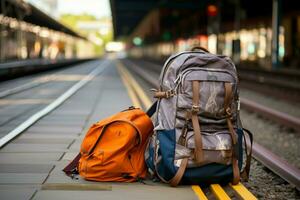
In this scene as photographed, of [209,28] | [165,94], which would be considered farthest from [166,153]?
[209,28]

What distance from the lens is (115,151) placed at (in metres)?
4.79

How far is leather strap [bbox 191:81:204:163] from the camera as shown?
463 centimetres

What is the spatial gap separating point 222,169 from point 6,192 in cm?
173

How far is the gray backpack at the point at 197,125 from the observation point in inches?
184

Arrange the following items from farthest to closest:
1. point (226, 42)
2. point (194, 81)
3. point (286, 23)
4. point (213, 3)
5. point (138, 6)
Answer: point (138, 6) → point (226, 42) → point (213, 3) → point (286, 23) → point (194, 81)

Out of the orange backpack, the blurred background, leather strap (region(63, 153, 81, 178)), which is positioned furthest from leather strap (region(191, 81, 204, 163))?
the blurred background

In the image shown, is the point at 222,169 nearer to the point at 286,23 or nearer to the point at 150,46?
the point at 286,23

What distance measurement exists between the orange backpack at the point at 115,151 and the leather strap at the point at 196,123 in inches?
20.3

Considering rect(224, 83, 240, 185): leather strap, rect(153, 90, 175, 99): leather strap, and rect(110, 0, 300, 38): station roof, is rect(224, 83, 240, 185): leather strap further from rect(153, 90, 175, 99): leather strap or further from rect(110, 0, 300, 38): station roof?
rect(110, 0, 300, 38): station roof

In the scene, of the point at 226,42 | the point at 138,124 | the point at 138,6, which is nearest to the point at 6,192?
the point at 138,124

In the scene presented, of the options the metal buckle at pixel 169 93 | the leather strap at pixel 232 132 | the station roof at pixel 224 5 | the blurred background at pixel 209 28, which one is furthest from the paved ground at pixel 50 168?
the station roof at pixel 224 5

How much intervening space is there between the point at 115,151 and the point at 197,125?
0.71 meters

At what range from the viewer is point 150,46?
107188mm

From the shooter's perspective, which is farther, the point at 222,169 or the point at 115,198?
the point at 222,169
